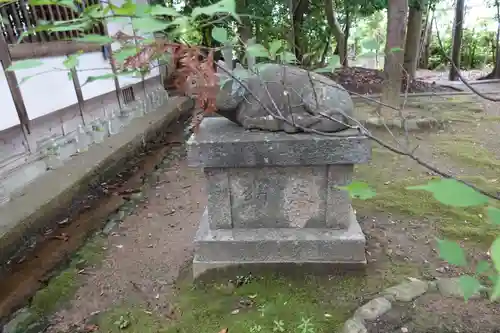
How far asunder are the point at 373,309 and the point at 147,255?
1.92m

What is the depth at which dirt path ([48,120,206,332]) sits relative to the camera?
2.63 meters

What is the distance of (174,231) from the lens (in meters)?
3.54

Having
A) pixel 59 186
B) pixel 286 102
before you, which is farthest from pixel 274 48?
pixel 59 186

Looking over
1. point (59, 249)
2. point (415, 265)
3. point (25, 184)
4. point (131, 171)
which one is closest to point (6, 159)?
point (25, 184)

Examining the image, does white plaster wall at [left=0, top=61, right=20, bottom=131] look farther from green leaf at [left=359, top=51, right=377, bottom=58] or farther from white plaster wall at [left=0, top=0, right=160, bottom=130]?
green leaf at [left=359, top=51, right=377, bottom=58]

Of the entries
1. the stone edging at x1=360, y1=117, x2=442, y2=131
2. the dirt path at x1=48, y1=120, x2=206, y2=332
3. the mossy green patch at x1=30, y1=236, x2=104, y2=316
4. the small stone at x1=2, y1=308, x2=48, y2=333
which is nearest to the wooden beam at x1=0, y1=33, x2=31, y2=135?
the dirt path at x1=48, y1=120, x2=206, y2=332

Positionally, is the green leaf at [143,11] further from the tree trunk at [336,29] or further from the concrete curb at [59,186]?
the tree trunk at [336,29]

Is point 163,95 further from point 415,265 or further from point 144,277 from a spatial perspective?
point 415,265

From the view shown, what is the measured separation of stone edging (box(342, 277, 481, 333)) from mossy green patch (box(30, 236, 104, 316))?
6.71 feet

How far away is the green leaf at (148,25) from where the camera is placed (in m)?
0.74

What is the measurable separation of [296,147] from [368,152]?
47 centimetres

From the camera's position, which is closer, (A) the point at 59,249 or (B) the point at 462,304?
(B) the point at 462,304

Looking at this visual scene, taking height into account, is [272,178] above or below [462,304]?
above

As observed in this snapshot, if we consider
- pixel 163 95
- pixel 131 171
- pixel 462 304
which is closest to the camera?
pixel 462 304
